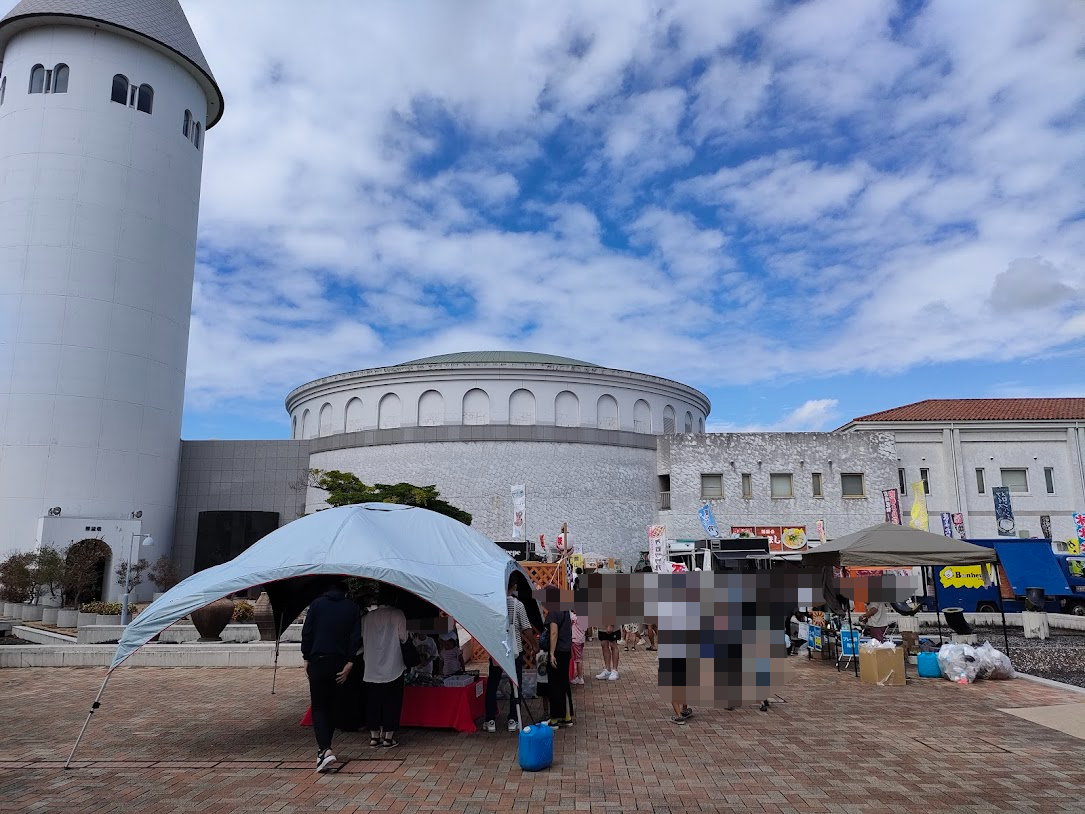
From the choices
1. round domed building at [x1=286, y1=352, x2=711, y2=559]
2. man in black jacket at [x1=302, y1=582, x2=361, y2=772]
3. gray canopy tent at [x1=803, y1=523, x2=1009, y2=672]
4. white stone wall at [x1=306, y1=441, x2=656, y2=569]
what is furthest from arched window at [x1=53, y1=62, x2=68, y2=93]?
gray canopy tent at [x1=803, y1=523, x2=1009, y2=672]

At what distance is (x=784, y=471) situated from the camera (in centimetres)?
3969

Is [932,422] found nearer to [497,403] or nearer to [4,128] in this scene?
[497,403]

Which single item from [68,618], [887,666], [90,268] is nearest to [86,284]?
[90,268]

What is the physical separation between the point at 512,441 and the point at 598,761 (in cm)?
3171

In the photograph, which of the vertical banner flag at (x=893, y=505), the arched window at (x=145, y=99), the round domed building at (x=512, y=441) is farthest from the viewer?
the round domed building at (x=512, y=441)

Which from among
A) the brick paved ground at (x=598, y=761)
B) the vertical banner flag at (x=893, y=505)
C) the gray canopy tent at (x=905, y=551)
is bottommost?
the brick paved ground at (x=598, y=761)

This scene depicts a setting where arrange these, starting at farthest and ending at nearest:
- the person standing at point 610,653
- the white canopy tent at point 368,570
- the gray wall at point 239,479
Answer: the gray wall at point 239,479
the person standing at point 610,653
the white canopy tent at point 368,570

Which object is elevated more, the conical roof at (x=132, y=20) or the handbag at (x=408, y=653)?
the conical roof at (x=132, y=20)

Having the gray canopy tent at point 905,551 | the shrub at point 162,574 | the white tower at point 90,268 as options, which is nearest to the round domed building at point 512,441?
the shrub at point 162,574

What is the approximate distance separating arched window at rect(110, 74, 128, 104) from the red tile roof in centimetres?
4297

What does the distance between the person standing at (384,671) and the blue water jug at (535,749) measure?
185 cm

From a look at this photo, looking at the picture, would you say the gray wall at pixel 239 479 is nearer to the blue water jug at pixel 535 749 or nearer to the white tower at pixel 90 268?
the white tower at pixel 90 268

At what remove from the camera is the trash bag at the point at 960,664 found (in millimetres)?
12617

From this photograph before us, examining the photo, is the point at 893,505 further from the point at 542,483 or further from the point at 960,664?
the point at 960,664
